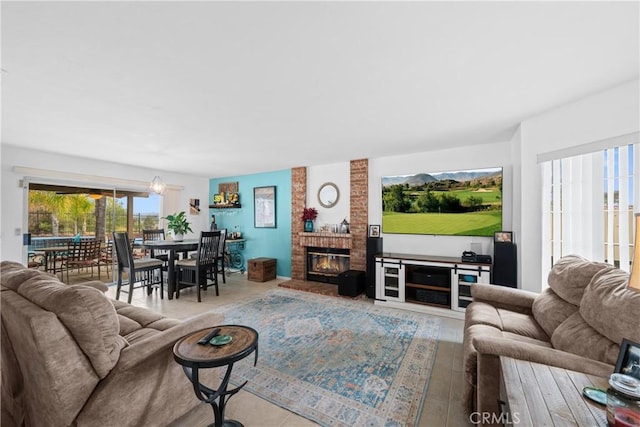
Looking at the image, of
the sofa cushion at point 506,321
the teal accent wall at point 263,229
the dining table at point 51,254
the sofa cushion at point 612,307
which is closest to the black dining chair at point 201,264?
the teal accent wall at point 263,229

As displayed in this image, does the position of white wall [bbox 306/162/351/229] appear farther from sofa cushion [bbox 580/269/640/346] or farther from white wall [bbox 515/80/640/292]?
sofa cushion [bbox 580/269/640/346]

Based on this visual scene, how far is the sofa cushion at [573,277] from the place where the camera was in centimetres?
189

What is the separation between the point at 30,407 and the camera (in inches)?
58.7

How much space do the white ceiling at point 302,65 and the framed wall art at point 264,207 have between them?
2.74 meters

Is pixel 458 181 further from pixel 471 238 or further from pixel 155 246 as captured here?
pixel 155 246

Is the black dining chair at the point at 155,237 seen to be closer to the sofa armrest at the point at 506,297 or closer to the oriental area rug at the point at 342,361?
the oriental area rug at the point at 342,361

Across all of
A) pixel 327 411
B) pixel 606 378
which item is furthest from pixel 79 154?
pixel 606 378

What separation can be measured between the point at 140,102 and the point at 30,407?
2317 millimetres

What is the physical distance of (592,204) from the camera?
236cm

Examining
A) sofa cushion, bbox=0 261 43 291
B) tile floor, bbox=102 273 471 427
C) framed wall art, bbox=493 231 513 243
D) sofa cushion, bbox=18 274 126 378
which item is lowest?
tile floor, bbox=102 273 471 427

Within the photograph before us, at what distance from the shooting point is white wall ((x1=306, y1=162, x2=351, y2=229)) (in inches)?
200

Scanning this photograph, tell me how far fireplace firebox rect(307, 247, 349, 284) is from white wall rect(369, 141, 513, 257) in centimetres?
92

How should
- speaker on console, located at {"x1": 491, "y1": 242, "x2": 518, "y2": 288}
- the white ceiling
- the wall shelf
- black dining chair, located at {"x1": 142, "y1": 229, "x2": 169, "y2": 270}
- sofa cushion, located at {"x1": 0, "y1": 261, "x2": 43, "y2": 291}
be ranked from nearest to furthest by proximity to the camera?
the white ceiling → sofa cushion, located at {"x1": 0, "y1": 261, "x2": 43, "y2": 291} → speaker on console, located at {"x1": 491, "y1": 242, "x2": 518, "y2": 288} → black dining chair, located at {"x1": 142, "y1": 229, "x2": 169, "y2": 270} → the wall shelf

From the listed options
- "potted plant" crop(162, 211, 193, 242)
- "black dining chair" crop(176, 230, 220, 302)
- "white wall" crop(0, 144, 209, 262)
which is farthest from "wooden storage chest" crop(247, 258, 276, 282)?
"white wall" crop(0, 144, 209, 262)
